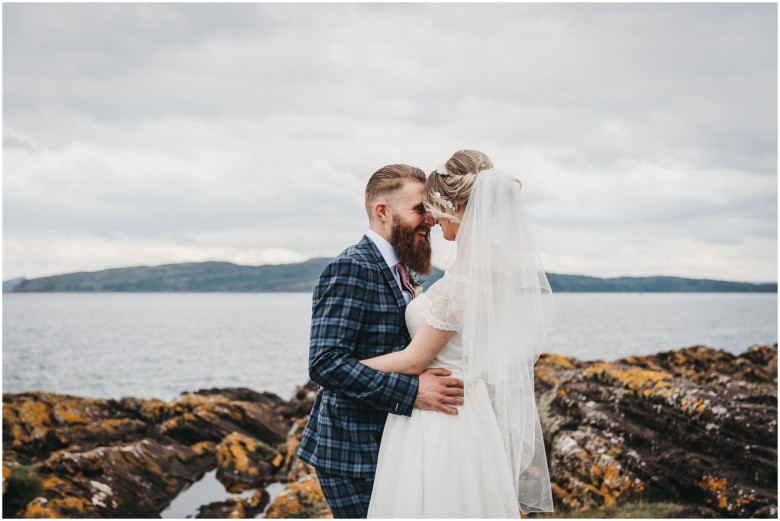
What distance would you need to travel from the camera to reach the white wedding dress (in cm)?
383

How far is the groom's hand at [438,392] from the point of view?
3865 millimetres

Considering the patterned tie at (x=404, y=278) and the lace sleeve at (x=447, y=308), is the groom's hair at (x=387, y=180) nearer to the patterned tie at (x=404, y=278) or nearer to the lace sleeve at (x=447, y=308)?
the patterned tie at (x=404, y=278)

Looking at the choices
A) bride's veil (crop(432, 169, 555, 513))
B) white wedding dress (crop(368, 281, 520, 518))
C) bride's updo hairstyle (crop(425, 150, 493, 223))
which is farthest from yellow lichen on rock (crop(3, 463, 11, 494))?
bride's updo hairstyle (crop(425, 150, 493, 223))

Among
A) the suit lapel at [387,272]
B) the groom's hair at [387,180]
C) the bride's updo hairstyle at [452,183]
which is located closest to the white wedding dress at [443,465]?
the suit lapel at [387,272]

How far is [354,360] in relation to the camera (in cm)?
376

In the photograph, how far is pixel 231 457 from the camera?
13977 millimetres

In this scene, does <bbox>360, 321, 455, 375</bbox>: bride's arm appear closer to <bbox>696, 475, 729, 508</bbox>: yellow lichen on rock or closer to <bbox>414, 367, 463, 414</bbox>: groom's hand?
<bbox>414, 367, 463, 414</bbox>: groom's hand

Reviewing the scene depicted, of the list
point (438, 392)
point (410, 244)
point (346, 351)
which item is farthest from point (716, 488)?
point (346, 351)

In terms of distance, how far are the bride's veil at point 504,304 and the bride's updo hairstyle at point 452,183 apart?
0.23 feet

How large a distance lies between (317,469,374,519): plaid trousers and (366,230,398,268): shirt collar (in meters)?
1.38

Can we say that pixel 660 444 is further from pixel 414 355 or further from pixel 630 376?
pixel 414 355

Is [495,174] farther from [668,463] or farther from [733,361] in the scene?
[733,361]

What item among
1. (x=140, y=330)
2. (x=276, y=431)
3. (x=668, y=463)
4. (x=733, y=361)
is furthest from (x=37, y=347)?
(x=668, y=463)

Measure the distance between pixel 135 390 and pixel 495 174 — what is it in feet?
112
